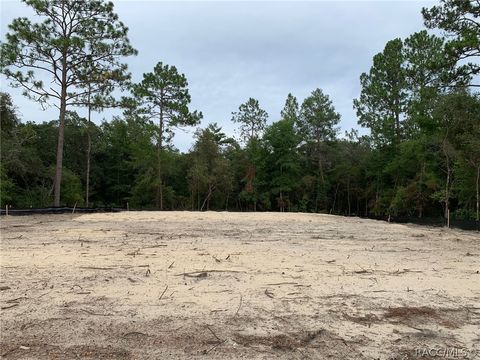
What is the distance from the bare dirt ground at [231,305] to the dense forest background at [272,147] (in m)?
14.0

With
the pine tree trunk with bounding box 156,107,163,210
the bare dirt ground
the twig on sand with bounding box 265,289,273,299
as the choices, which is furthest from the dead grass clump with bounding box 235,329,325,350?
the pine tree trunk with bounding box 156,107,163,210

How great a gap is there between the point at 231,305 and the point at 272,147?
4421cm

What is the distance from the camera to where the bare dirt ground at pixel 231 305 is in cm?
345

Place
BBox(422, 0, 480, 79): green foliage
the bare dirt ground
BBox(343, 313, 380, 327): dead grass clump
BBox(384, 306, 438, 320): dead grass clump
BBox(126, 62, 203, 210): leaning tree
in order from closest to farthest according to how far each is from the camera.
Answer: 1. the bare dirt ground
2. BBox(343, 313, 380, 327): dead grass clump
3. BBox(384, 306, 438, 320): dead grass clump
4. BBox(422, 0, 480, 79): green foliage
5. BBox(126, 62, 203, 210): leaning tree

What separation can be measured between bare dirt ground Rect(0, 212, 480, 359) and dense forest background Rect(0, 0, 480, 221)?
14.0m

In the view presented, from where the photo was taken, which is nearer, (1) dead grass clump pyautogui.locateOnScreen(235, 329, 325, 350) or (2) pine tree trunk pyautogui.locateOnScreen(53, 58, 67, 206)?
(1) dead grass clump pyautogui.locateOnScreen(235, 329, 325, 350)

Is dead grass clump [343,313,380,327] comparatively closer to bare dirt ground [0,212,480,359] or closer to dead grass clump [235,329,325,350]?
bare dirt ground [0,212,480,359]

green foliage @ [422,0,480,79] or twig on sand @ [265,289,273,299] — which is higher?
green foliage @ [422,0,480,79]

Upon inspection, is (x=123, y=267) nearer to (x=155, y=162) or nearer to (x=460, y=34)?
(x=460, y=34)

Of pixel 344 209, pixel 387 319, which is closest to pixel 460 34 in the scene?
pixel 387 319

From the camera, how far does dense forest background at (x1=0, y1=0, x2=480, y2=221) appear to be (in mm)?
22672

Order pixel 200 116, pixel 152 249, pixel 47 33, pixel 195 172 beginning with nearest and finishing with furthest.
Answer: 1. pixel 152 249
2. pixel 47 33
3. pixel 200 116
4. pixel 195 172

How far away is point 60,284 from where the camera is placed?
5.21 meters

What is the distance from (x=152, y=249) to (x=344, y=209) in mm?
44711
